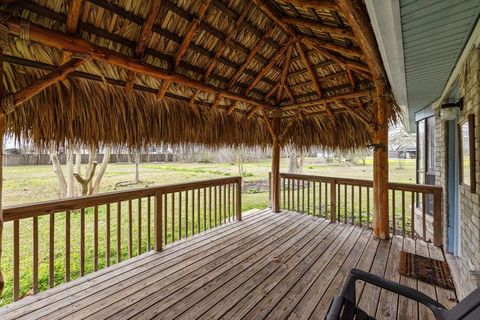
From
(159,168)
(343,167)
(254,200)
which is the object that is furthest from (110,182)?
(343,167)

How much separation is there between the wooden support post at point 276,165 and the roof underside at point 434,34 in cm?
290

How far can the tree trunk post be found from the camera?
11.7 feet

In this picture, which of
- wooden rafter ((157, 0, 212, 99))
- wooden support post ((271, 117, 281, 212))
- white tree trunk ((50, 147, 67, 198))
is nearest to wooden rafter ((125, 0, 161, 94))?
wooden rafter ((157, 0, 212, 99))

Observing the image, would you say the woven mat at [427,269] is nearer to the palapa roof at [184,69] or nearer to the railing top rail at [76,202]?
the palapa roof at [184,69]

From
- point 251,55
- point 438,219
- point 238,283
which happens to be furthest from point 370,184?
point 251,55

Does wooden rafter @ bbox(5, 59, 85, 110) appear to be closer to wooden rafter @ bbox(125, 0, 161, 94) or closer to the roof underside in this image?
wooden rafter @ bbox(125, 0, 161, 94)

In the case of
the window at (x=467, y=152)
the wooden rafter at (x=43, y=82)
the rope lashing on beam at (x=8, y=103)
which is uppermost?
the wooden rafter at (x=43, y=82)

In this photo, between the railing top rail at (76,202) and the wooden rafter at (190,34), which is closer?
the railing top rail at (76,202)

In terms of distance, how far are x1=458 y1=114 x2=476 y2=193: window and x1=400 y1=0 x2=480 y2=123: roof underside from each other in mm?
669

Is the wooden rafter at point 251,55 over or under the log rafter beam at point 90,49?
over

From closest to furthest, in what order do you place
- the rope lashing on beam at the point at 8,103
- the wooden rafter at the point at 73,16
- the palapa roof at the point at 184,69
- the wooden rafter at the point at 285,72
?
the rope lashing on beam at the point at 8,103
the wooden rafter at the point at 73,16
the palapa roof at the point at 184,69
the wooden rafter at the point at 285,72

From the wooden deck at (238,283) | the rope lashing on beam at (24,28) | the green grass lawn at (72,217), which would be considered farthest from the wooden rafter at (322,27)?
the green grass lawn at (72,217)

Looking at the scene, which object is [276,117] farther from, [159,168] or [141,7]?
[159,168]

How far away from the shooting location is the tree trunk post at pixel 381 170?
355 cm
